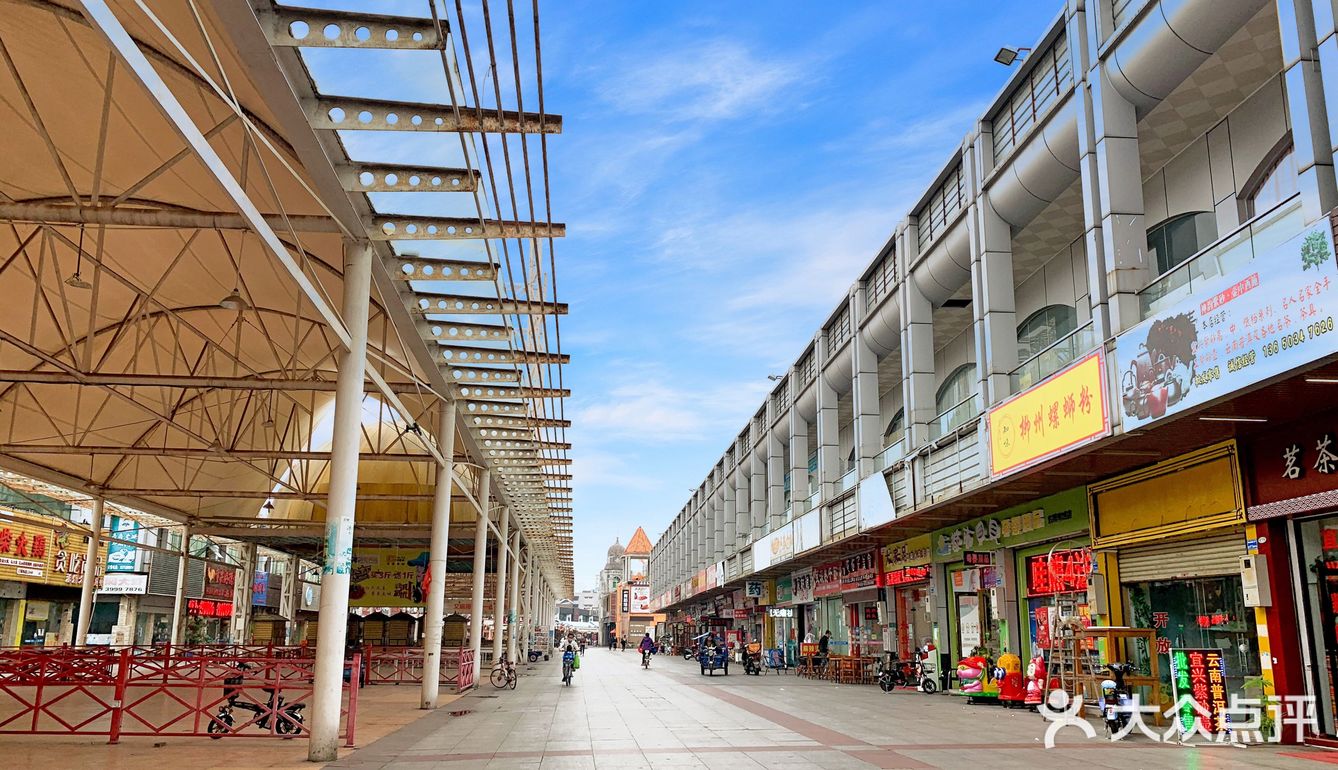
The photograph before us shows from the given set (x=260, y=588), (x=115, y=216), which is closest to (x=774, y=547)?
(x=115, y=216)

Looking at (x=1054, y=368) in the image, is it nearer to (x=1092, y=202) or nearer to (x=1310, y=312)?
(x=1092, y=202)

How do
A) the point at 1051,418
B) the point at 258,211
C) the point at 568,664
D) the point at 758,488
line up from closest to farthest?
the point at 258,211 → the point at 1051,418 → the point at 568,664 → the point at 758,488

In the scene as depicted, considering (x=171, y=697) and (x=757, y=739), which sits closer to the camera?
(x=757, y=739)

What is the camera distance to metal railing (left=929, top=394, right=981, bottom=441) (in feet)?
63.2

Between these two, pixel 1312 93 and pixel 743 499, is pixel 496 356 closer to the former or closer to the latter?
Result: pixel 1312 93

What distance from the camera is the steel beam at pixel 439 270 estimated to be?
14578mm

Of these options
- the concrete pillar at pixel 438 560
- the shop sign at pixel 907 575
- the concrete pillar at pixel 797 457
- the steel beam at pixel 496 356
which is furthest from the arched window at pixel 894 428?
the concrete pillar at pixel 438 560

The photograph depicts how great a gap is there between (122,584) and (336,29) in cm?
3891

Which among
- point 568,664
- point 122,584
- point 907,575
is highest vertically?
point 907,575

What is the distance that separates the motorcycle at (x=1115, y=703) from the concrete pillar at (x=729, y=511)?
1324 inches

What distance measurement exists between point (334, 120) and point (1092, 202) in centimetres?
1131

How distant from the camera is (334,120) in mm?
10273

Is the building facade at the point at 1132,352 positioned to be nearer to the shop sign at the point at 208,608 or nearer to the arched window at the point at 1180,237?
the arched window at the point at 1180,237

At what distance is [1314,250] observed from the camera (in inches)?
392
